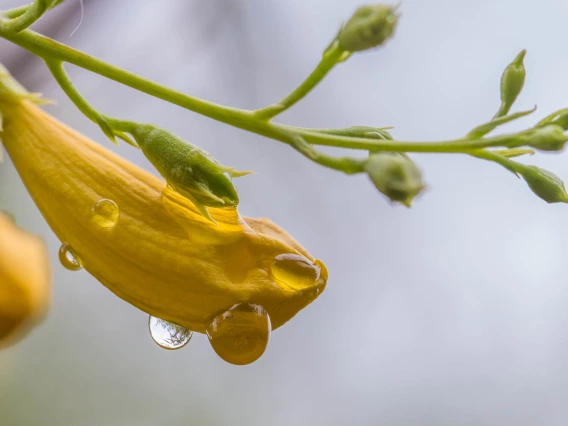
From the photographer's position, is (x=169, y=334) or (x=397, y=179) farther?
(x=169, y=334)

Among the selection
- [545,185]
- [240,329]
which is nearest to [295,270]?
[240,329]

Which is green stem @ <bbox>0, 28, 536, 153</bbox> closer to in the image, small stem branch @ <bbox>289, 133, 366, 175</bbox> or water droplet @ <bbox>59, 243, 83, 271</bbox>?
small stem branch @ <bbox>289, 133, 366, 175</bbox>

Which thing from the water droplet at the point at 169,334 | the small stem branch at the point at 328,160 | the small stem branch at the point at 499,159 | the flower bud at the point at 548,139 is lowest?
the water droplet at the point at 169,334

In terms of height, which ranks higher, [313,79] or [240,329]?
[313,79]

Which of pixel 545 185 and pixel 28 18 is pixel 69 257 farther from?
pixel 545 185

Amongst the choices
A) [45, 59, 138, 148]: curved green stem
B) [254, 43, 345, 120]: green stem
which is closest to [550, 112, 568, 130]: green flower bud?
[254, 43, 345, 120]: green stem

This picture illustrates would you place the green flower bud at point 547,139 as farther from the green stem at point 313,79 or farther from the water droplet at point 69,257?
the water droplet at point 69,257

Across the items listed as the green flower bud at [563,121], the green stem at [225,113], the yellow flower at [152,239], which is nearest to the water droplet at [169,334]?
the yellow flower at [152,239]
